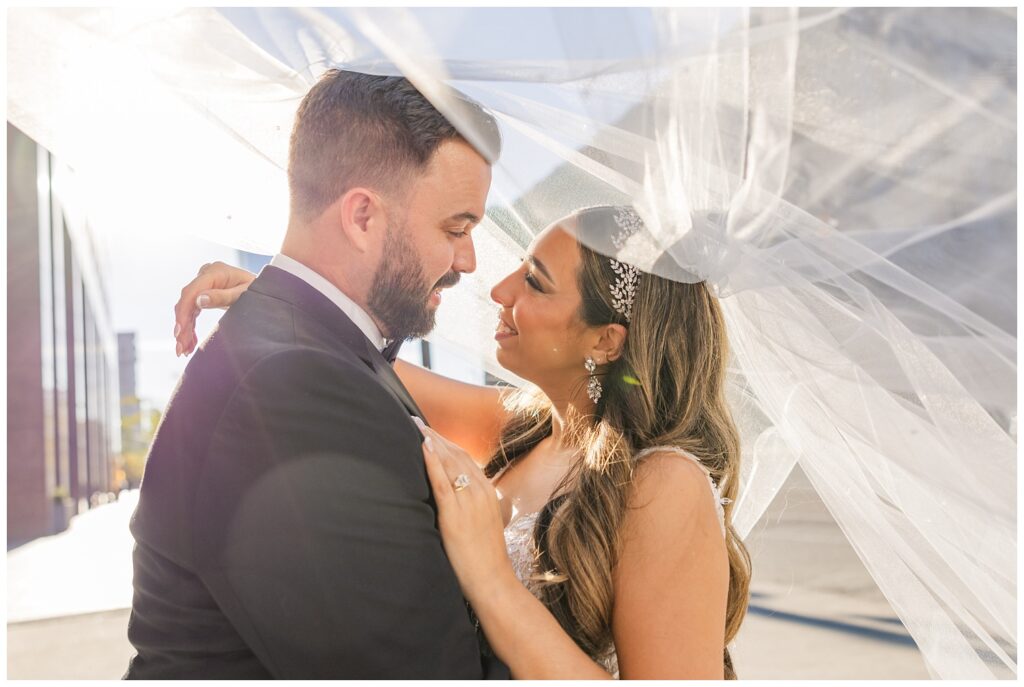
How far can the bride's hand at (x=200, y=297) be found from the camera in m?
2.79

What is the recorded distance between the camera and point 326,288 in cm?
235

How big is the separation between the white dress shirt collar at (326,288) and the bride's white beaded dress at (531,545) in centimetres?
84

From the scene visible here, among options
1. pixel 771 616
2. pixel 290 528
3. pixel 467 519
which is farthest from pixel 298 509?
pixel 771 616

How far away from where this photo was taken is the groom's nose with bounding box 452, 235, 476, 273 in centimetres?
265

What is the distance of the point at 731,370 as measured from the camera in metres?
3.31

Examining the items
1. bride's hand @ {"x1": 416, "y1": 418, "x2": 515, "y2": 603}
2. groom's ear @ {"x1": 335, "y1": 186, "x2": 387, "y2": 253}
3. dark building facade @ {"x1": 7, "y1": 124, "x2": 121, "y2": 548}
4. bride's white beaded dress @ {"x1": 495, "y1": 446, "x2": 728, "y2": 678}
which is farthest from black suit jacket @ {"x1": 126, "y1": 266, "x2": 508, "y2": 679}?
dark building facade @ {"x1": 7, "y1": 124, "x2": 121, "y2": 548}

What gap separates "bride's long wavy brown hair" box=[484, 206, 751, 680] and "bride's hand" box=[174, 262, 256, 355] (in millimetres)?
1066

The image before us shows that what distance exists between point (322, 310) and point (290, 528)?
529 millimetres

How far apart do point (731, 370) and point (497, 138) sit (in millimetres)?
1434

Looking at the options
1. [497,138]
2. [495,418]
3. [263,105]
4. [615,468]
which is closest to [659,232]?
[497,138]

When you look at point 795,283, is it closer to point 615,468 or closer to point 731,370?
point 615,468

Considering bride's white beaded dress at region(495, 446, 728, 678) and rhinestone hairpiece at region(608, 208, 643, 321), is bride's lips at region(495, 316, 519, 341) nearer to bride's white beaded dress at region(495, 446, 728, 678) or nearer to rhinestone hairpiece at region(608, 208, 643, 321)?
rhinestone hairpiece at region(608, 208, 643, 321)

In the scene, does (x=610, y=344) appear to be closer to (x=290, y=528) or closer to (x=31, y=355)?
(x=290, y=528)

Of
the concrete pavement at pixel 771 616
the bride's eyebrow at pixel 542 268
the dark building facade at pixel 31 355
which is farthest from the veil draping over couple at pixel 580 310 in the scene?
the dark building facade at pixel 31 355
